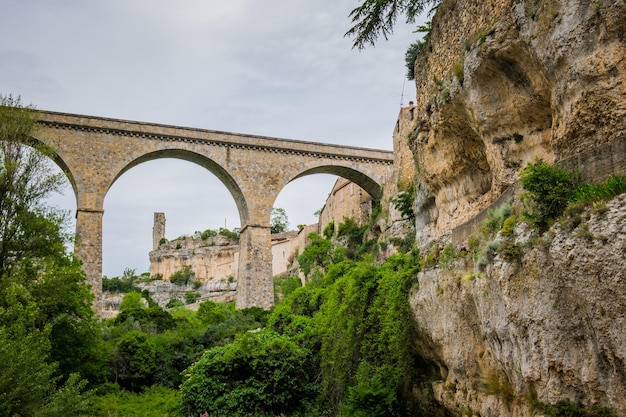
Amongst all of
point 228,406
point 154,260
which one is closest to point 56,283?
point 228,406

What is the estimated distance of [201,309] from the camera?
31297 millimetres

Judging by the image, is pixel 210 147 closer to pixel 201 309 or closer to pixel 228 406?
pixel 201 309

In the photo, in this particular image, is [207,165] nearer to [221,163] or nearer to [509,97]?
[221,163]

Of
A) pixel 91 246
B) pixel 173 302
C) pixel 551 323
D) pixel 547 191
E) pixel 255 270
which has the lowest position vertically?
pixel 551 323

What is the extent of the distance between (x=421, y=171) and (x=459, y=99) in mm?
2702

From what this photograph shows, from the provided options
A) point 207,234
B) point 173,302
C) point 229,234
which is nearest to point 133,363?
point 173,302

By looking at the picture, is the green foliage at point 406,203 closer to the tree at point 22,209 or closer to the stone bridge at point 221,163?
the stone bridge at point 221,163

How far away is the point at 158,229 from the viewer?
60656 millimetres

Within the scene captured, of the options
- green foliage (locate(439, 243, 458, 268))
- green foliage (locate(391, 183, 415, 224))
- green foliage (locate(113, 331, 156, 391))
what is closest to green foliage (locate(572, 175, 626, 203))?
green foliage (locate(439, 243, 458, 268))

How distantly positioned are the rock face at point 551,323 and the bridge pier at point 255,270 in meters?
21.4

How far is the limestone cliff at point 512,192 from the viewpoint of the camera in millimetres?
5426

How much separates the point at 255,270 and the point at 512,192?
23071mm

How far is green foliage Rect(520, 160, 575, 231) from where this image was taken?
20.0 ft

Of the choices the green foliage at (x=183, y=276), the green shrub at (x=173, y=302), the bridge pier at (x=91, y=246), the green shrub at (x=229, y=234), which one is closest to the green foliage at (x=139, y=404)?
the bridge pier at (x=91, y=246)
